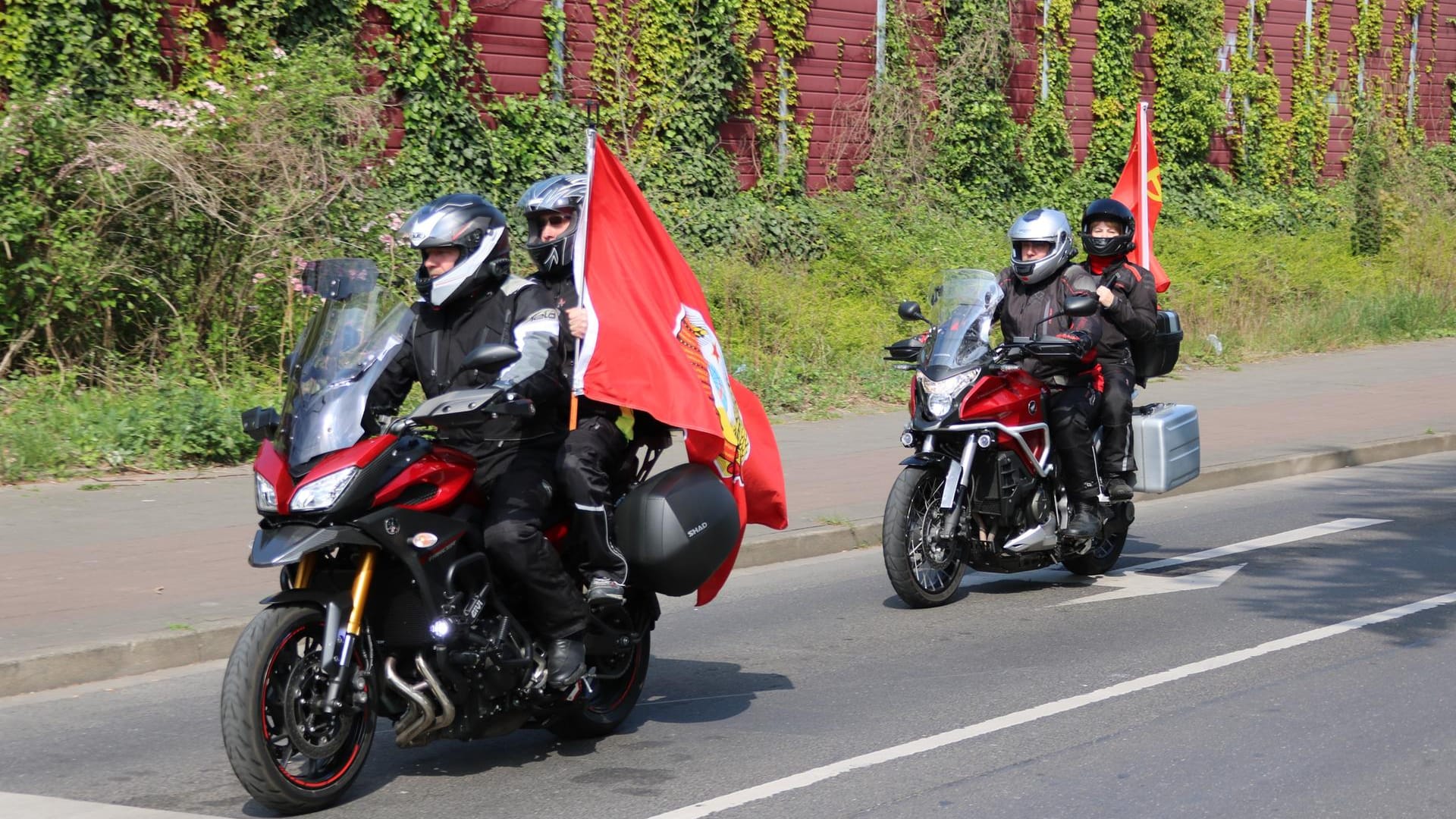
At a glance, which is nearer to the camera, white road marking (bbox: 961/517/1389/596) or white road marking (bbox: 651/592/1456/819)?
white road marking (bbox: 651/592/1456/819)

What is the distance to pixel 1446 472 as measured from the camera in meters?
13.1

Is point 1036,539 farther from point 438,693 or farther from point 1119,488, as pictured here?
point 438,693

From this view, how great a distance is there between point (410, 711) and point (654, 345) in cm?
153

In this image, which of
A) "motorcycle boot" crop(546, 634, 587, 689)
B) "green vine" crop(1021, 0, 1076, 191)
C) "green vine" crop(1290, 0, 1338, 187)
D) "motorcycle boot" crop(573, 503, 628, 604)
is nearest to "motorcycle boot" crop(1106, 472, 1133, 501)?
"motorcycle boot" crop(573, 503, 628, 604)

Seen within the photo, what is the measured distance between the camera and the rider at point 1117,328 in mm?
8891

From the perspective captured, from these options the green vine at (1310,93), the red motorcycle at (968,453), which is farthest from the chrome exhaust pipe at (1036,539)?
the green vine at (1310,93)

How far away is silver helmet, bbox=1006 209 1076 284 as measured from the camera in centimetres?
850

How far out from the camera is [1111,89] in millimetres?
28516

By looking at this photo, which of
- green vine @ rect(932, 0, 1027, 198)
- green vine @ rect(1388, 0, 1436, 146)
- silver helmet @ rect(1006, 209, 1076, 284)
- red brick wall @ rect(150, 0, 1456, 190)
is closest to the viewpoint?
silver helmet @ rect(1006, 209, 1076, 284)

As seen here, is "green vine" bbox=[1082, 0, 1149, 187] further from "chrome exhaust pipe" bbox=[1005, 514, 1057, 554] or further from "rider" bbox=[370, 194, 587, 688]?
"rider" bbox=[370, 194, 587, 688]

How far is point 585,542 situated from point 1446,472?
388 inches

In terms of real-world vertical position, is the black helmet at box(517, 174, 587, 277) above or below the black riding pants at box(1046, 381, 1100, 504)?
above

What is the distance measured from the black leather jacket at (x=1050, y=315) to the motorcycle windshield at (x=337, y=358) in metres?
4.12

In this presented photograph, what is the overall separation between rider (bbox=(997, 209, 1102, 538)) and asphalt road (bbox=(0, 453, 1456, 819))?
0.63 meters
